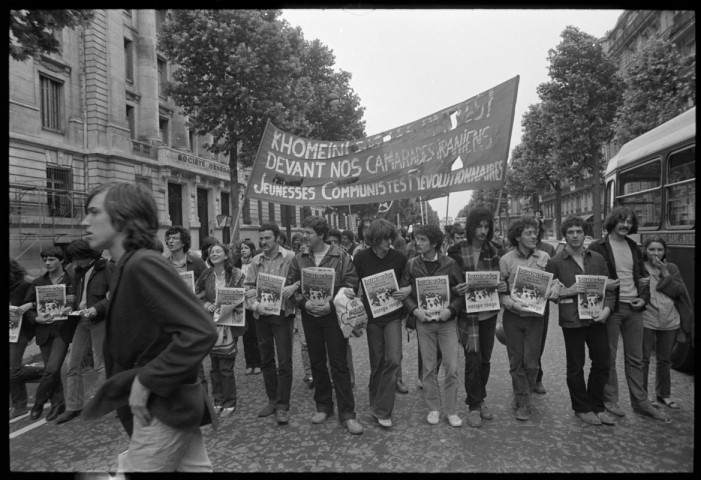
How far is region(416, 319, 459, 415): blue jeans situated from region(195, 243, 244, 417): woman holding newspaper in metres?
1.99

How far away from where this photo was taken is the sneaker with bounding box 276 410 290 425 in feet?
14.8

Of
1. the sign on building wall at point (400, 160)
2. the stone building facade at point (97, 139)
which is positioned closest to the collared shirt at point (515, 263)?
the sign on building wall at point (400, 160)

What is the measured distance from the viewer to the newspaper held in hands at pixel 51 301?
4.93 m

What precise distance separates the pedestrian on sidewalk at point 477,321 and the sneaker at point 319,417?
1.39 m

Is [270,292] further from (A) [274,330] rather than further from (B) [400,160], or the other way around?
(B) [400,160]

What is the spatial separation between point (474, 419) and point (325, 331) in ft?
5.37

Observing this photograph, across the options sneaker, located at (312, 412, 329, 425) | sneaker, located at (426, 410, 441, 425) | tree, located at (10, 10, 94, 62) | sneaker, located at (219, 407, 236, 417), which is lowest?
sneaker, located at (219, 407, 236, 417)

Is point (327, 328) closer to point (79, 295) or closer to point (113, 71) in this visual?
point (79, 295)

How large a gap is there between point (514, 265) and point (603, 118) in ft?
84.6

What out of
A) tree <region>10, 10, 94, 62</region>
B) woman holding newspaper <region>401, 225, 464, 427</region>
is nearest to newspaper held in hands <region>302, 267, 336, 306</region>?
woman holding newspaper <region>401, 225, 464, 427</region>

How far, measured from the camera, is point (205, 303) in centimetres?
514

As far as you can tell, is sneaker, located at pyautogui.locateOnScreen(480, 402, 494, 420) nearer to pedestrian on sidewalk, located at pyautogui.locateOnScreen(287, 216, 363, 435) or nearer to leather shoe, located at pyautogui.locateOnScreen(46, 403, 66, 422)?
pedestrian on sidewalk, located at pyautogui.locateOnScreen(287, 216, 363, 435)

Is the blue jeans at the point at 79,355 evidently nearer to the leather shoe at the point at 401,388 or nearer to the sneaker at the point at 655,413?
the leather shoe at the point at 401,388
